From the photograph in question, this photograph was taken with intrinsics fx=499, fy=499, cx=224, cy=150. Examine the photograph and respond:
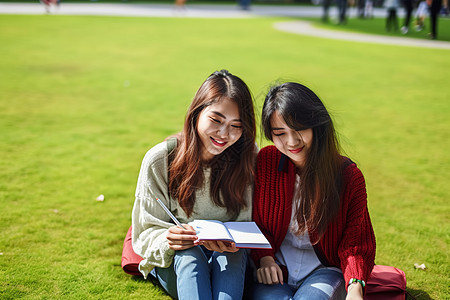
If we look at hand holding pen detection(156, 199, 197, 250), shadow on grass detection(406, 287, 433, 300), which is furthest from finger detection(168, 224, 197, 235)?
shadow on grass detection(406, 287, 433, 300)

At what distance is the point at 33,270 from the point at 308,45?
512 inches

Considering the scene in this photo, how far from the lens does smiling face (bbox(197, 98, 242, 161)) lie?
9.75ft

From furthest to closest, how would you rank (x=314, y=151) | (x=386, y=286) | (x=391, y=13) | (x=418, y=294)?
(x=391, y=13), (x=418, y=294), (x=386, y=286), (x=314, y=151)

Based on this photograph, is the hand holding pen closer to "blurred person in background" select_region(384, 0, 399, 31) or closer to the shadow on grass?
the shadow on grass

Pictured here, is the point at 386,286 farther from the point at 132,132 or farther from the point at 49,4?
the point at 49,4

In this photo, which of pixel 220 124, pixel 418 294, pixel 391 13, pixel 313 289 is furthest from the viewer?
pixel 391 13

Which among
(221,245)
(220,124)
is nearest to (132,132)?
(220,124)

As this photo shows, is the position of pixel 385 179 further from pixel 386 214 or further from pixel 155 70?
pixel 155 70

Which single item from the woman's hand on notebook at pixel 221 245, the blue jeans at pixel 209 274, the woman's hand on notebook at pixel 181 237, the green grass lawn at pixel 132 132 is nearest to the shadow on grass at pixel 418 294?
the green grass lawn at pixel 132 132

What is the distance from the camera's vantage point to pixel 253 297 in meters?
2.97

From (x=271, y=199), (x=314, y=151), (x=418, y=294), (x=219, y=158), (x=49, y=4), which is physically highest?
(x=49, y=4)

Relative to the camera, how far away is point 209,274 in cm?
287

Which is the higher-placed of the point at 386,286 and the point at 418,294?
the point at 386,286

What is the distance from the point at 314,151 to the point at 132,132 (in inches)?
176
